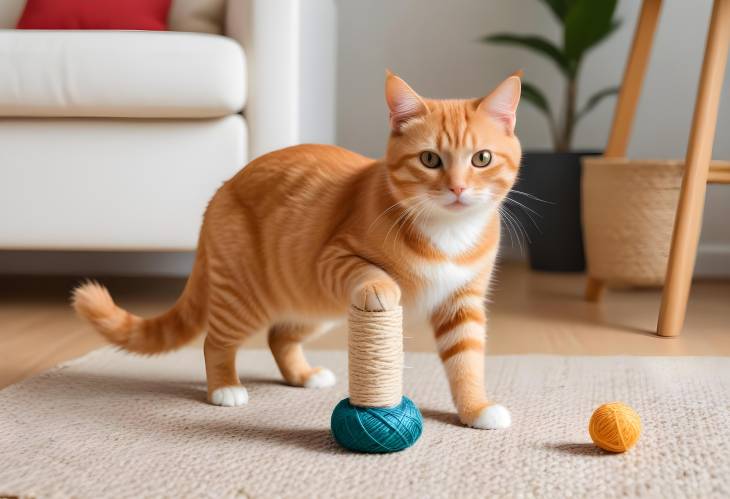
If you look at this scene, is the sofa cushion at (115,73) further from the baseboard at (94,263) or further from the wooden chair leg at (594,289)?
the wooden chair leg at (594,289)

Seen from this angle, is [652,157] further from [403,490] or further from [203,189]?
[403,490]

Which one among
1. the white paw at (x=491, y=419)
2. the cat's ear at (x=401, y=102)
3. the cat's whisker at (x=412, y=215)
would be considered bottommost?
the white paw at (x=491, y=419)

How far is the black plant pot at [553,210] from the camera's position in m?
2.85

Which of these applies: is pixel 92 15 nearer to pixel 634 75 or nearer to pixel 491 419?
pixel 634 75

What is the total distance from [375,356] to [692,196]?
44.4 inches

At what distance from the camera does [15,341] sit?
6.16 feet

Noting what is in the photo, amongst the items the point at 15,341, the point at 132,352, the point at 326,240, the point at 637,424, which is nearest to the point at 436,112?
the point at 326,240

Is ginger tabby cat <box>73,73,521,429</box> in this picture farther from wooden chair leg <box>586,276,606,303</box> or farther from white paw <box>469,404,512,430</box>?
wooden chair leg <box>586,276,606,303</box>

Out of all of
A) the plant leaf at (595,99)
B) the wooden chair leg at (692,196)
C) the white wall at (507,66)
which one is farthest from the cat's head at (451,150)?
the white wall at (507,66)

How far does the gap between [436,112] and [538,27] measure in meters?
2.03

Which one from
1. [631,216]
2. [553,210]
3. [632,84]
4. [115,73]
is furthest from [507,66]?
[115,73]

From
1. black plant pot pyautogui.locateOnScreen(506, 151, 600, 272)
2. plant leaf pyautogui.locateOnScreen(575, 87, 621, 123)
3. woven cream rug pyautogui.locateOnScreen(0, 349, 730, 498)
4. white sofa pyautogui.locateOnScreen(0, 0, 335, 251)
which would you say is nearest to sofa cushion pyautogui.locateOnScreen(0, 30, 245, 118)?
white sofa pyautogui.locateOnScreen(0, 0, 335, 251)

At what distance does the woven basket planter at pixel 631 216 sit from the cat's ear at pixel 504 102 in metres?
1.17

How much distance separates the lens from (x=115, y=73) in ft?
6.42
